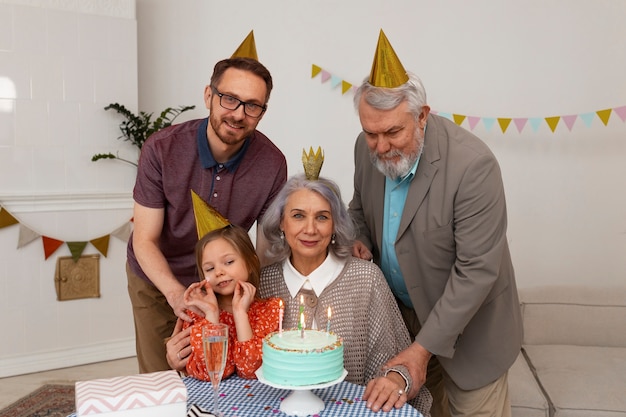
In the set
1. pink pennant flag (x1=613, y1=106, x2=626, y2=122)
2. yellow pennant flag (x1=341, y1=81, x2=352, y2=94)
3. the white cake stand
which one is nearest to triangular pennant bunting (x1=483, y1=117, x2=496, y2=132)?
pink pennant flag (x1=613, y1=106, x2=626, y2=122)

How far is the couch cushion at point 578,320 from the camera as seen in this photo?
358 centimetres

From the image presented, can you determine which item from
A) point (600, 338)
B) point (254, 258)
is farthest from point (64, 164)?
point (600, 338)

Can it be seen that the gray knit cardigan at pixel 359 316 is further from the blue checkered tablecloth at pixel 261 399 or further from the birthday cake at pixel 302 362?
the birthday cake at pixel 302 362

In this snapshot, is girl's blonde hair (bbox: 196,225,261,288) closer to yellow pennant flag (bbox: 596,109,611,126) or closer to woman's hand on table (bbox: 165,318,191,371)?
woman's hand on table (bbox: 165,318,191,371)

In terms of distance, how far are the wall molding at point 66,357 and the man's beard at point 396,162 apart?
313 cm

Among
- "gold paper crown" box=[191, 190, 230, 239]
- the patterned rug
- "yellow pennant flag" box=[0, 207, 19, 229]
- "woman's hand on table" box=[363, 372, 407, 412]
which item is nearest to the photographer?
"woman's hand on table" box=[363, 372, 407, 412]

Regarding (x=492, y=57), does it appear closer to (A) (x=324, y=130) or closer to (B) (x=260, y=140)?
(A) (x=324, y=130)

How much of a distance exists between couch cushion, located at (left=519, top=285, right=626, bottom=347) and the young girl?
77.8 inches

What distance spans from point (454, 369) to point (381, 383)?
0.63 metres

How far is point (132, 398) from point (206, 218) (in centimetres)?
81

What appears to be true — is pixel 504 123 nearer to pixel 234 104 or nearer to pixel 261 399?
pixel 234 104

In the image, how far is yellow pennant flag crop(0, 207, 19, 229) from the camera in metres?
4.20


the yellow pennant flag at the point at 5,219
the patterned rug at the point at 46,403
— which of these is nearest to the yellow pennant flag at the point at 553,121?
the patterned rug at the point at 46,403

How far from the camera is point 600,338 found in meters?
3.59
